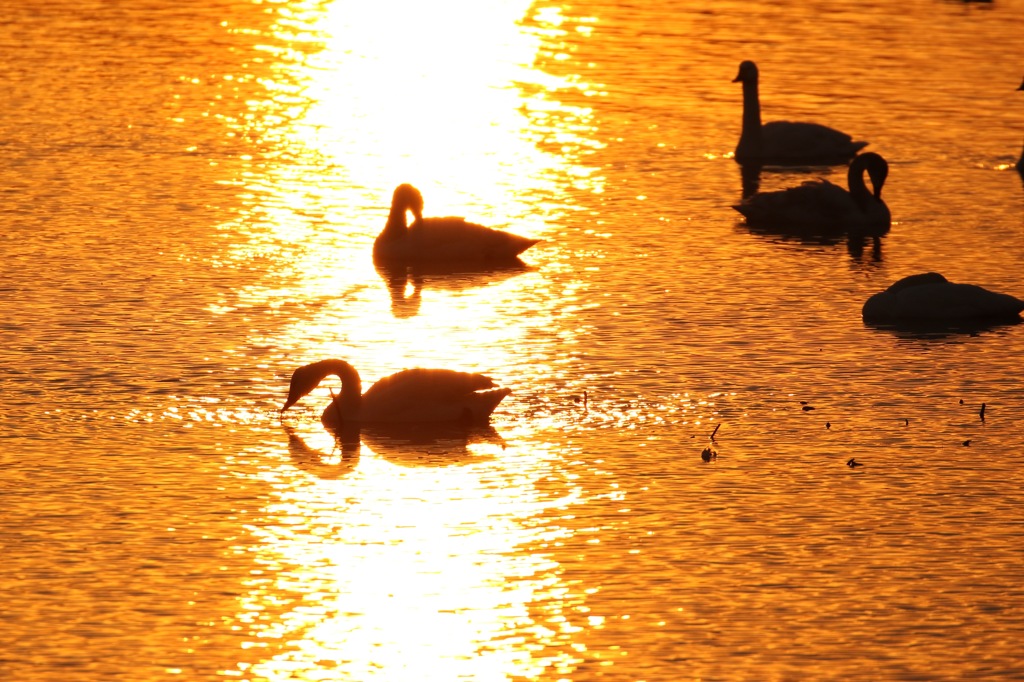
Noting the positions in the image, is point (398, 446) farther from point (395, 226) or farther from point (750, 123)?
point (750, 123)

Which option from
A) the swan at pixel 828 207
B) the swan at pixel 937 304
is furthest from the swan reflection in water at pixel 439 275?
the swan at pixel 937 304

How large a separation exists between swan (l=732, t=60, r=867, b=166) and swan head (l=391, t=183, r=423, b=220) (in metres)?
6.21

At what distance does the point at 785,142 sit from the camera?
25203 mm

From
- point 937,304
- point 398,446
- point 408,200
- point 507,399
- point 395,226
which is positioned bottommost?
point 395,226

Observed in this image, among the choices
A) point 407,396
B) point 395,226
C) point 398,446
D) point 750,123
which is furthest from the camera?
point 750,123

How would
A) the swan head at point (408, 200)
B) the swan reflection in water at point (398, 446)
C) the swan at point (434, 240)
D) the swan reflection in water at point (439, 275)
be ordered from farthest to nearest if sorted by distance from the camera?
the swan head at point (408, 200) → the swan at point (434, 240) → the swan reflection in water at point (439, 275) → the swan reflection in water at point (398, 446)

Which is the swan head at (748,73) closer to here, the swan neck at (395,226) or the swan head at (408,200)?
the swan head at (408,200)

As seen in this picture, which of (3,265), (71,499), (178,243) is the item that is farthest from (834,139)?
(71,499)

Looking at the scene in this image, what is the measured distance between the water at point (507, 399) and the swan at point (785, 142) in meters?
0.37

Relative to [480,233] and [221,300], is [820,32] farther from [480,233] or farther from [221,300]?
[221,300]

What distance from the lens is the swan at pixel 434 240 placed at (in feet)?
64.7

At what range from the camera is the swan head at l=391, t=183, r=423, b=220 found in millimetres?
20125

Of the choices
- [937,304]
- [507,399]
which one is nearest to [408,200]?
[937,304]

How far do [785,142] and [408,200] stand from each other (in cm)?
669
